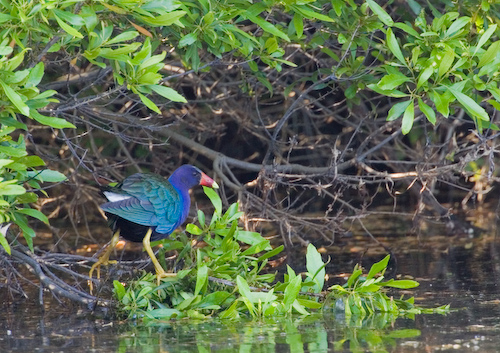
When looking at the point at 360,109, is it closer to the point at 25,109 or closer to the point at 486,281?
the point at 486,281

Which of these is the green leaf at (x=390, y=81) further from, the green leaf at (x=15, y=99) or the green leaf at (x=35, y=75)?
the green leaf at (x=15, y=99)

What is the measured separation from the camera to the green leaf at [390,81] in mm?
4590

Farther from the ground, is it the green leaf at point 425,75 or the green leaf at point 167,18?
the green leaf at point 167,18

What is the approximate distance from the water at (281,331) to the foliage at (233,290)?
0.09m

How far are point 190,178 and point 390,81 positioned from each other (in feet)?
5.24

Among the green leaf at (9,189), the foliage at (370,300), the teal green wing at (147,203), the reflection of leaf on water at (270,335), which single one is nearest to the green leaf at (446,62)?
the foliage at (370,300)

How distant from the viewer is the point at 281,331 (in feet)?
13.9

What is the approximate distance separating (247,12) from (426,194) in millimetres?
3687

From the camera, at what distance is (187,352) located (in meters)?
3.82

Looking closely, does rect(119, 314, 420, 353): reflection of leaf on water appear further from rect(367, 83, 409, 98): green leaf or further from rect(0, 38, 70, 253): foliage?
rect(367, 83, 409, 98): green leaf

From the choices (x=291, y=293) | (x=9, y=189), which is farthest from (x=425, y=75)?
(x=9, y=189)

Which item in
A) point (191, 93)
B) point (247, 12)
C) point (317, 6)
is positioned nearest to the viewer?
point (247, 12)

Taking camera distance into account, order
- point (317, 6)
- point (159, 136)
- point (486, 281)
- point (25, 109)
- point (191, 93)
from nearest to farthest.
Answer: point (25, 109) → point (317, 6) → point (486, 281) → point (159, 136) → point (191, 93)

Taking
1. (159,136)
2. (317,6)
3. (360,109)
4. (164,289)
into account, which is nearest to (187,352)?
(164,289)
